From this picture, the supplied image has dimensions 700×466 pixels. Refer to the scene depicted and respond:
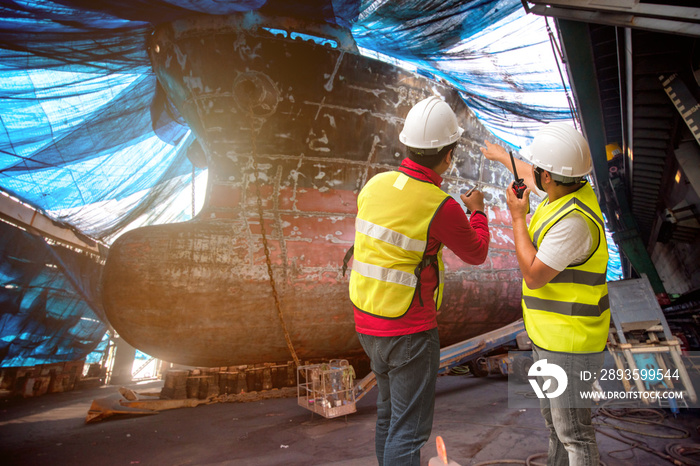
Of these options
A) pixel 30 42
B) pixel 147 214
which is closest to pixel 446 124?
pixel 30 42

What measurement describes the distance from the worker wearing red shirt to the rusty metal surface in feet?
10.3

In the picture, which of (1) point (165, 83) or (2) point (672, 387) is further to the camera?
(1) point (165, 83)

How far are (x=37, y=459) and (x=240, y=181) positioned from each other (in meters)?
3.53

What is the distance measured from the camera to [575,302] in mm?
1637

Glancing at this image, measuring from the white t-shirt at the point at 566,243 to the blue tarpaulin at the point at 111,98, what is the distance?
3.83m

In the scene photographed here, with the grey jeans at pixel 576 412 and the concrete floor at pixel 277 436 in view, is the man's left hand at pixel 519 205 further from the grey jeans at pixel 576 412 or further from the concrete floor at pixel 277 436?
the concrete floor at pixel 277 436

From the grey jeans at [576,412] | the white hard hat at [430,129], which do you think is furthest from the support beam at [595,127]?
the grey jeans at [576,412]

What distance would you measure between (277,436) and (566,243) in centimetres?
304

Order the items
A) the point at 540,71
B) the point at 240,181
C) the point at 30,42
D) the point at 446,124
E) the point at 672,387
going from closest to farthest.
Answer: the point at 446,124, the point at 672,387, the point at 30,42, the point at 240,181, the point at 540,71

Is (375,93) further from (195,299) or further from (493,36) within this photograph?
(195,299)

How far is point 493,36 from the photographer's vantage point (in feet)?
17.2

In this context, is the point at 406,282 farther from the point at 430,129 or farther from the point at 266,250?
the point at 266,250

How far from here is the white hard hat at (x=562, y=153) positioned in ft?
6.01

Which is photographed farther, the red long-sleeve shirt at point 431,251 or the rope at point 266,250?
the rope at point 266,250
